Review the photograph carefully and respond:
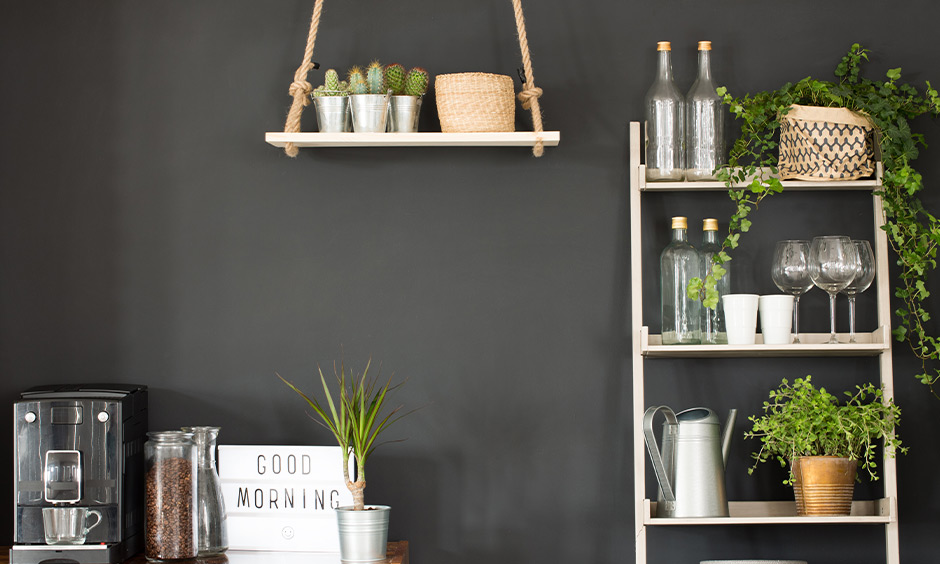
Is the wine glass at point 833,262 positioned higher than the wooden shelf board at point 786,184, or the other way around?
the wooden shelf board at point 786,184

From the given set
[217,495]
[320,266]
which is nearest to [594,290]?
[320,266]

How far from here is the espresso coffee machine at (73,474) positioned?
215 cm

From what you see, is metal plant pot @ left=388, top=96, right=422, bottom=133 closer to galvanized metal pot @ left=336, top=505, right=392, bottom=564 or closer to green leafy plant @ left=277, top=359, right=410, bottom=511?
green leafy plant @ left=277, top=359, right=410, bottom=511

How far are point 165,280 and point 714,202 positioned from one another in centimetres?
146

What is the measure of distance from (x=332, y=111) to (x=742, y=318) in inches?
44.4

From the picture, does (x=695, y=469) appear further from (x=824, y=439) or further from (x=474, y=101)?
(x=474, y=101)

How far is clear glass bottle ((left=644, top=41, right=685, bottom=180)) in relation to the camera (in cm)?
236

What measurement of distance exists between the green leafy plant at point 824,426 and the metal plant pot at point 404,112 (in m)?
1.11

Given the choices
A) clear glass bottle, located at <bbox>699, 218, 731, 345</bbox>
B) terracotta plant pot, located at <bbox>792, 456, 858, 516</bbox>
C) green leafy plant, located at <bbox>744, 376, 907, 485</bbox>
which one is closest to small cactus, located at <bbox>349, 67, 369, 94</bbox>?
clear glass bottle, located at <bbox>699, 218, 731, 345</bbox>

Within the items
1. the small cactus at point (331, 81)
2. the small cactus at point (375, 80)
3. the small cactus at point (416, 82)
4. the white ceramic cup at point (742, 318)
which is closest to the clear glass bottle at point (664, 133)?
the white ceramic cup at point (742, 318)

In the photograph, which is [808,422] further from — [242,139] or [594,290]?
[242,139]

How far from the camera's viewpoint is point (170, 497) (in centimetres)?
219

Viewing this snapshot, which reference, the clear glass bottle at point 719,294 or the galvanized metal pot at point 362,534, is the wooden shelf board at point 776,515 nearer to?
the clear glass bottle at point 719,294

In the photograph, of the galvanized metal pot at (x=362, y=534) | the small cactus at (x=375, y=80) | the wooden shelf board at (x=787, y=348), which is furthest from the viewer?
the small cactus at (x=375, y=80)
